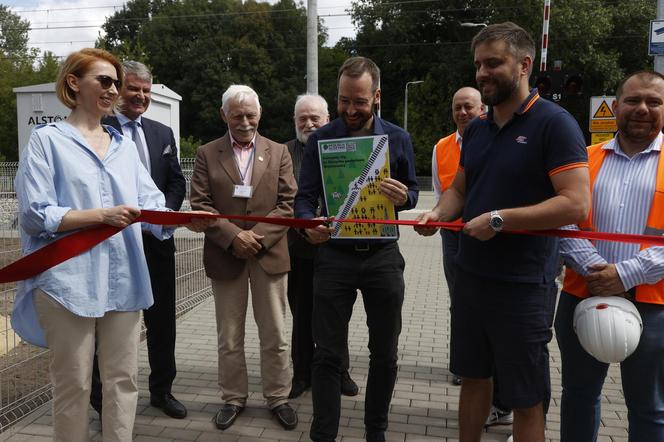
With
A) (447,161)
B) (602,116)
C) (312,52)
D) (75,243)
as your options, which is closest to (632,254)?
(447,161)

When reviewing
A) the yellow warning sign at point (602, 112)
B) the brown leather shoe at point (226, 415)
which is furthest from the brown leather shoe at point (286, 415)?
the yellow warning sign at point (602, 112)

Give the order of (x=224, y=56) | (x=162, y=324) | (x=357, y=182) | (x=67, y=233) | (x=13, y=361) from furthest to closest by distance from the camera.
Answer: (x=224, y=56) < (x=162, y=324) < (x=13, y=361) < (x=357, y=182) < (x=67, y=233)

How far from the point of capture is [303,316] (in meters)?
4.63

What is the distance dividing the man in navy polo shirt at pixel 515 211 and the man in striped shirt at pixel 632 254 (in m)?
0.18

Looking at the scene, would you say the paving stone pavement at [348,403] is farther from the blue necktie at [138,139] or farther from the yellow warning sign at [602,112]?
the yellow warning sign at [602,112]

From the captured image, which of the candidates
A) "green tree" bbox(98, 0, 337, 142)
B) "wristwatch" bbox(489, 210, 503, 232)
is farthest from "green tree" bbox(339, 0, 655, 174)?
"wristwatch" bbox(489, 210, 503, 232)

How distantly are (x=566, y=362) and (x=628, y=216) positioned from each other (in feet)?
2.50

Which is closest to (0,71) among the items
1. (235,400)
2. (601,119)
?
(601,119)

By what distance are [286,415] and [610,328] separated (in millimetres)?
2180

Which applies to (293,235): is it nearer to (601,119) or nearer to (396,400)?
(396,400)

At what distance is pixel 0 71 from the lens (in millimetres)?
40000

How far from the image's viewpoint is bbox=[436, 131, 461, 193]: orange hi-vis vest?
461 cm

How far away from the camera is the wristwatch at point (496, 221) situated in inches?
102

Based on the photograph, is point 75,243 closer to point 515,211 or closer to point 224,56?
point 515,211
